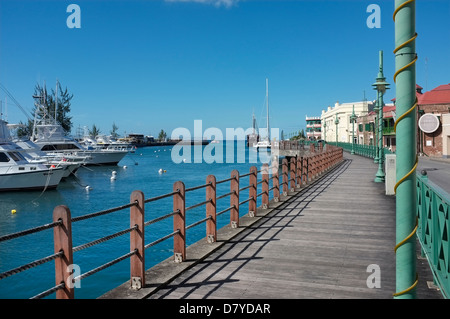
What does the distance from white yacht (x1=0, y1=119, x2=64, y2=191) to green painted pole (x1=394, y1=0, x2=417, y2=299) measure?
37.3 metres

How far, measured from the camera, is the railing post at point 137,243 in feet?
17.9

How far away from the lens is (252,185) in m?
10.4

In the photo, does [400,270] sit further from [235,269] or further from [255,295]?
[235,269]

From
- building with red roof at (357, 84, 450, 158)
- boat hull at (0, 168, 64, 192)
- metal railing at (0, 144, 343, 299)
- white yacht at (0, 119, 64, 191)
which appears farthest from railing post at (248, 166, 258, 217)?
building with red roof at (357, 84, 450, 158)

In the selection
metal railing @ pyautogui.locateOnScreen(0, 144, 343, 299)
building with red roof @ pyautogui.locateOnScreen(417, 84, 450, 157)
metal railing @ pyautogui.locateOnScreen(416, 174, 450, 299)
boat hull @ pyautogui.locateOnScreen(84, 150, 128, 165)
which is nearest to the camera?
metal railing @ pyautogui.locateOnScreen(0, 144, 343, 299)

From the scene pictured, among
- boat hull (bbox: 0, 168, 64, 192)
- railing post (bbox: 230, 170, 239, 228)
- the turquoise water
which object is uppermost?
railing post (bbox: 230, 170, 239, 228)

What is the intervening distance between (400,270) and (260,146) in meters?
113

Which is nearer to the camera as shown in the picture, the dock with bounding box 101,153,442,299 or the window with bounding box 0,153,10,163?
the dock with bounding box 101,153,442,299

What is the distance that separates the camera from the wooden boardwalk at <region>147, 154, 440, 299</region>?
17.6 feet

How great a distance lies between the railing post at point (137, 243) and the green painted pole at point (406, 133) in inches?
140

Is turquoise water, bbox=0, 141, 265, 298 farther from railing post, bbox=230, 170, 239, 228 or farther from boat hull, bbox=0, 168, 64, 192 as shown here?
railing post, bbox=230, 170, 239, 228

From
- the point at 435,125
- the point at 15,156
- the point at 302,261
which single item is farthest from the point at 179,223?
the point at 435,125

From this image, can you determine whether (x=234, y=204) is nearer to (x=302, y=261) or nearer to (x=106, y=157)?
(x=302, y=261)

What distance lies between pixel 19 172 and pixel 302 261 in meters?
34.6
